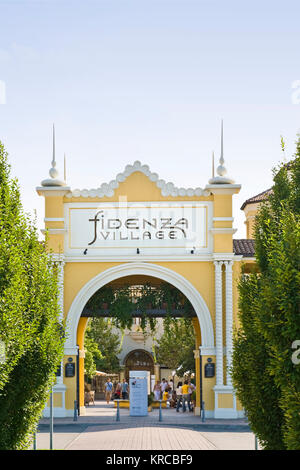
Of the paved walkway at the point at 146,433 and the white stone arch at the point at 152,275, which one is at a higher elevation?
the white stone arch at the point at 152,275

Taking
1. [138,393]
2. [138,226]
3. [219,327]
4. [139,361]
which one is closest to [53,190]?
[138,226]

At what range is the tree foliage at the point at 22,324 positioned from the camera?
43.0 feet

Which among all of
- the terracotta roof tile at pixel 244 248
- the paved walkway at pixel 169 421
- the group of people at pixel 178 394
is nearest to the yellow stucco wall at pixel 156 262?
the terracotta roof tile at pixel 244 248

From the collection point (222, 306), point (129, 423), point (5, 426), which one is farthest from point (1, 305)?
point (222, 306)

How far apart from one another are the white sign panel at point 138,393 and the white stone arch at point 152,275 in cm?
311

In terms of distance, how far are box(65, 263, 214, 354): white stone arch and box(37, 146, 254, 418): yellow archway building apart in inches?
1.6

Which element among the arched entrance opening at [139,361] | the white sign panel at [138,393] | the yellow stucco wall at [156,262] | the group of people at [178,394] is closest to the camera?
the yellow stucco wall at [156,262]

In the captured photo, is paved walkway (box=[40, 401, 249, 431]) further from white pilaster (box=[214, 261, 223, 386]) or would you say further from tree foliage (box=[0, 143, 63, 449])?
tree foliage (box=[0, 143, 63, 449])

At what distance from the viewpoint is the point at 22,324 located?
45.8 ft

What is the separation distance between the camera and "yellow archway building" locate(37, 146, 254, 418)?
30.1 meters

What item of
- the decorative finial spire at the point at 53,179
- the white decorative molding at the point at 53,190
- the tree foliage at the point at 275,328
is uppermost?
the decorative finial spire at the point at 53,179

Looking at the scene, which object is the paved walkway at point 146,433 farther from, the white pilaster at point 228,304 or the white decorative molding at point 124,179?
the white decorative molding at point 124,179

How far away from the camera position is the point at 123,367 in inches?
2159

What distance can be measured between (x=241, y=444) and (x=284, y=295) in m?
11.2
